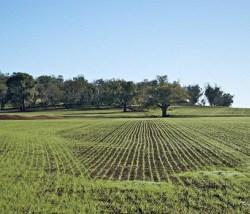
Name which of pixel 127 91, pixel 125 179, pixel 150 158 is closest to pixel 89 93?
pixel 127 91

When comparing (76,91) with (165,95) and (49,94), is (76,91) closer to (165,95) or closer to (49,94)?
(49,94)

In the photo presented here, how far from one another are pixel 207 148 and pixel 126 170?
10.2 m

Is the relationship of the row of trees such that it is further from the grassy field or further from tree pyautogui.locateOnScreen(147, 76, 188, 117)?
the grassy field

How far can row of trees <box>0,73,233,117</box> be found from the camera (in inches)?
4382

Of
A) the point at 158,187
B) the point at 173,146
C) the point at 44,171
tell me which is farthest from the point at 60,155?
the point at 158,187

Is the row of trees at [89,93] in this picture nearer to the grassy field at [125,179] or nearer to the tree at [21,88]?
the tree at [21,88]

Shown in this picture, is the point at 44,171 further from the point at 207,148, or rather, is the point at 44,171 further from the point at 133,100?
the point at 133,100

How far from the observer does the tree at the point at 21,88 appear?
144500mm

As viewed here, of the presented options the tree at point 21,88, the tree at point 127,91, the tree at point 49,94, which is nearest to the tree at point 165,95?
the tree at point 127,91

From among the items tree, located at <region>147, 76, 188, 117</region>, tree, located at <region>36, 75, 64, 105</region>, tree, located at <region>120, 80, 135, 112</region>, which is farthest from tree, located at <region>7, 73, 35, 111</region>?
tree, located at <region>147, 76, 188, 117</region>

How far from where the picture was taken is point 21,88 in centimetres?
14475

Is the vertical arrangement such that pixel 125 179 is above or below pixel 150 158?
below

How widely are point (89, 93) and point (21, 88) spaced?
1142 inches

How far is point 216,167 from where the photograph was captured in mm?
21312
